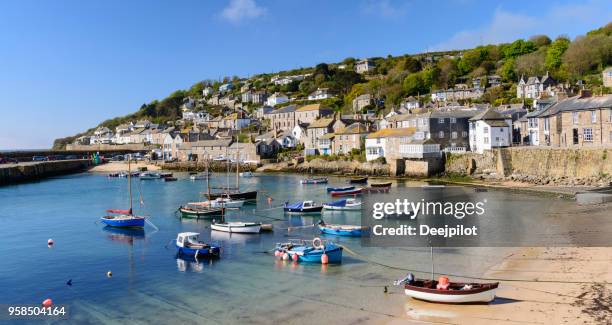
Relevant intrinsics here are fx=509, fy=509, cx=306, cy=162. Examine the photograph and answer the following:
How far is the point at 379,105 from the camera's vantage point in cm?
10006

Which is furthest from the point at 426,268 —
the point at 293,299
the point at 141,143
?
the point at 141,143

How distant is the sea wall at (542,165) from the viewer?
4066cm

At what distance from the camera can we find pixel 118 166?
9700cm

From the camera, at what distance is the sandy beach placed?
93.7 meters

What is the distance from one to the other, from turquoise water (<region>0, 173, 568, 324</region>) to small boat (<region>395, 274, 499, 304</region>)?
2.35 feet

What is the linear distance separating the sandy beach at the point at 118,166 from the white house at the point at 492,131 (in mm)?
58632

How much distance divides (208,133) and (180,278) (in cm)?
8539

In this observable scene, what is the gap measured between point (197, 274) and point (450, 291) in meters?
11.2

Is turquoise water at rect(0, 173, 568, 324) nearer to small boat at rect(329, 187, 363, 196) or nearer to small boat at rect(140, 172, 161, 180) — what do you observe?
small boat at rect(329, 187, 363, 196)

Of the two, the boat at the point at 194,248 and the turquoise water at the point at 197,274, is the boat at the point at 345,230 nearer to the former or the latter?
the turquoise water at the point at 197,274

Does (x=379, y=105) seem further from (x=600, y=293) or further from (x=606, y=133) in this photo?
(x=600, y=293)

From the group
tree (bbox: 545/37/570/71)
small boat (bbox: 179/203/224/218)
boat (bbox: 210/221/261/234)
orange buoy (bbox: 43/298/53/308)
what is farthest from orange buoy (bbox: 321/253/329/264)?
tree (bbox: 545/37/570/71)

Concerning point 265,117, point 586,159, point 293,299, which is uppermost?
point 265,117

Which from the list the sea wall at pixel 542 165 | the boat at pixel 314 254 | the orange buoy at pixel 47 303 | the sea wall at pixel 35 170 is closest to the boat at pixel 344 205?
the boat at pixel 314 254
